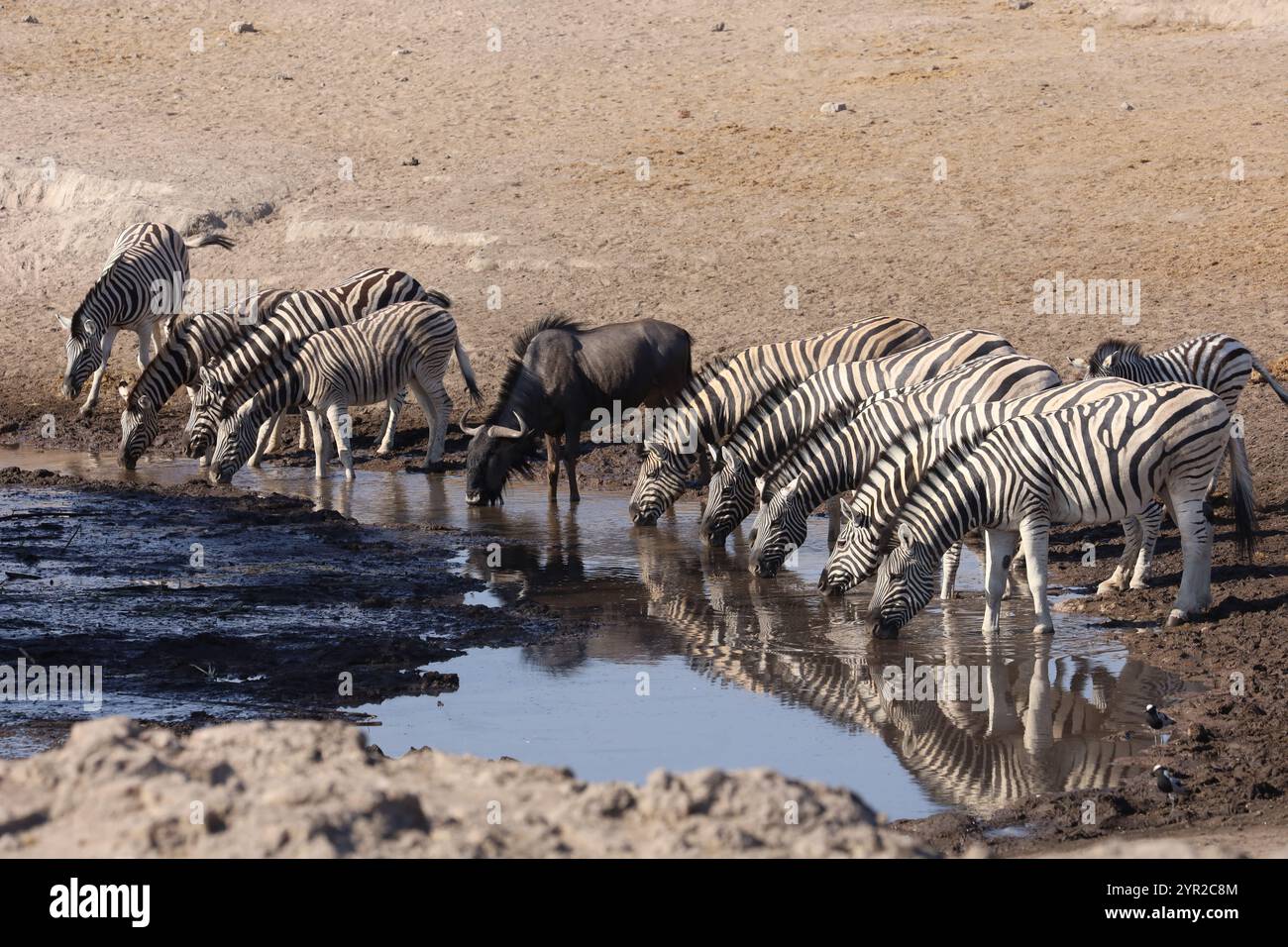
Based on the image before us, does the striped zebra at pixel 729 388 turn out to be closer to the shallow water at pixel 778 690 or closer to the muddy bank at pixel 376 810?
the shallow water at pixel 778 690

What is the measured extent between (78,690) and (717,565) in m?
5.06

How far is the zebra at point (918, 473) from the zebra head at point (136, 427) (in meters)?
7.71

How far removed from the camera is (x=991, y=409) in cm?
1084

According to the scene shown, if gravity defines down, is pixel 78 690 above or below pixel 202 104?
below

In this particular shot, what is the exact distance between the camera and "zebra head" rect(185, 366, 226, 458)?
51.2ft

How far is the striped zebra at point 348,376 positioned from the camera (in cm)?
1530

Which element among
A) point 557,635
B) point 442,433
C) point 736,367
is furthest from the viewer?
point 442,433

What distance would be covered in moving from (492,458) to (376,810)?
9842 millimetres

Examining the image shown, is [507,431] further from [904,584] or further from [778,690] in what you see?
[778,690]

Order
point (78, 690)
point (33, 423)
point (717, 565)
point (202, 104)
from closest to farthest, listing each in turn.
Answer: point (78, 690) → point (717, 565) → point (33, 423) → point (202, 104)

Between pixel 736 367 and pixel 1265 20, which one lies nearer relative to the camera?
pixel 736 367
